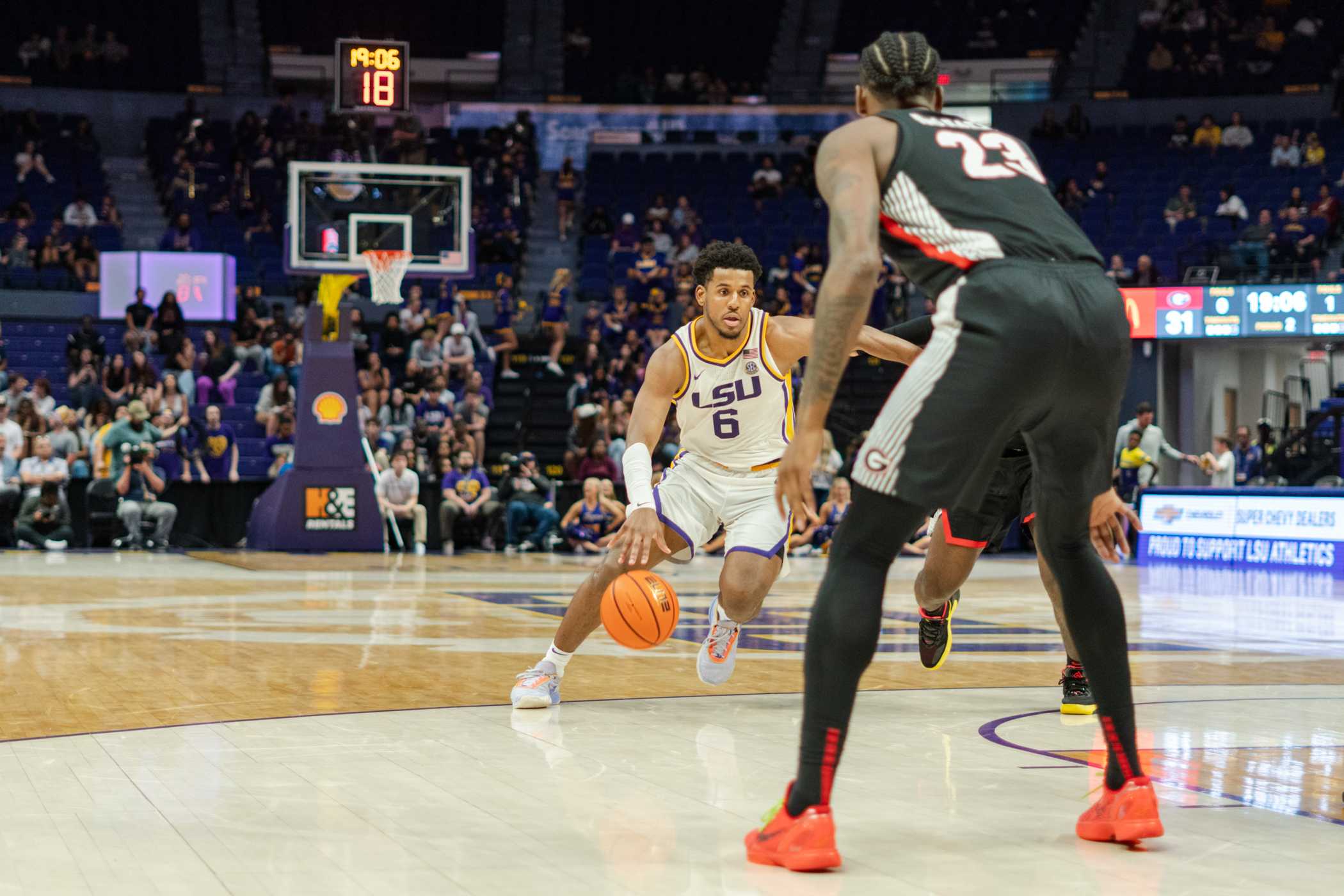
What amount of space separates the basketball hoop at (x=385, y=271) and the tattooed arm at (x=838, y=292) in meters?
14.2

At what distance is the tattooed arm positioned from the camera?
342 centimetres

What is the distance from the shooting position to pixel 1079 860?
11.5 feet

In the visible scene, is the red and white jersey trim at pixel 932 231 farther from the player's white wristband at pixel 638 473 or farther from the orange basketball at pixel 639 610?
the orange basketball at pixel 639 610

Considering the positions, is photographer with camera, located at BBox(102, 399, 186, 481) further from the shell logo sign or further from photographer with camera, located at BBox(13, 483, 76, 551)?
the shell logo sign

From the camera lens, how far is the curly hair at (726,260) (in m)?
5.97

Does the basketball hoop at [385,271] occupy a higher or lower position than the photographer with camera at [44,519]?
higher

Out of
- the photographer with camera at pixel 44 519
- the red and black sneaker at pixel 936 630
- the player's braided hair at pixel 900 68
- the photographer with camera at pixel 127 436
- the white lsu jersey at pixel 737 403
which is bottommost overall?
the photographer with camera at pixel 44 519

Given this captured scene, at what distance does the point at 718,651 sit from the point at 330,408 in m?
12.2

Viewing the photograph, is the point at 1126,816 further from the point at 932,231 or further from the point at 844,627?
the point at 932,231

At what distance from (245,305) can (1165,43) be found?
62.2ft

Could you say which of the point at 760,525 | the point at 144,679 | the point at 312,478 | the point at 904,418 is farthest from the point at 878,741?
the point at 312,478

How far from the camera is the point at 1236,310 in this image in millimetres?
22094

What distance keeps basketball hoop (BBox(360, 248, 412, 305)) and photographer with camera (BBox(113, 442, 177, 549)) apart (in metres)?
3.25

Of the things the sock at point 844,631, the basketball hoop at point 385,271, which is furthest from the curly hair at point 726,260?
the basketball hoop at point 385,271
